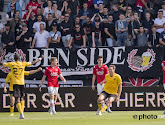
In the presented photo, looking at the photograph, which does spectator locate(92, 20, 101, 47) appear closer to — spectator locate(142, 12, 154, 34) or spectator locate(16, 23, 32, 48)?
spectator locate(142, 12, 154, 34)

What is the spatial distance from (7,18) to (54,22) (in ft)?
9.11

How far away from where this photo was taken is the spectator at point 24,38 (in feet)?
83.6

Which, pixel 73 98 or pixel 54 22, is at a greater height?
pixel 54 22

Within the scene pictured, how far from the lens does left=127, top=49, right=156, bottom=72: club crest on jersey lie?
24.6 m

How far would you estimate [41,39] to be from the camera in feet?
83.3

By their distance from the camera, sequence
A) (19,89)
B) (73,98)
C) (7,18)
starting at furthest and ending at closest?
(7,18) < (73,98) < (19,89)

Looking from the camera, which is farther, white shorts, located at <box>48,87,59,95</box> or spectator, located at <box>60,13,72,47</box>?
spectator, located at <box>60,13,72,47</box>

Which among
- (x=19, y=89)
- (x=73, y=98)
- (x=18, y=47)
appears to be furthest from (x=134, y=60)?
(x=19, y=89)

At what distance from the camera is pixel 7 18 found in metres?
27.0

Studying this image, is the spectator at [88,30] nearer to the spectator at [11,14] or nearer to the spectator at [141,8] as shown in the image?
the spectator at [141,8]

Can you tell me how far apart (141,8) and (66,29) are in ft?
13.9

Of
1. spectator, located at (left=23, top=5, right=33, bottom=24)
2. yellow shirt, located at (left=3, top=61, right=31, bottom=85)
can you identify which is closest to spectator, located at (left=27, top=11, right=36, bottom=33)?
spectator, located at (left=23, top=5, right=33, bottom=24)

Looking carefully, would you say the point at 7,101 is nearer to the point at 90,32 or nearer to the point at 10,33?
the point at 10,33

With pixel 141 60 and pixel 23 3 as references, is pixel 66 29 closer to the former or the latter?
pixel 23 3
